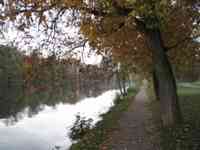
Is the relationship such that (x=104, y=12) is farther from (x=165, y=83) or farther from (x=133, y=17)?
(x=165, y=83)

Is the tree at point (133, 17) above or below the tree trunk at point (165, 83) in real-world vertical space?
above

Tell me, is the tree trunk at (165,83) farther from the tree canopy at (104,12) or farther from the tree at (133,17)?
the tree canopy at (104,12)

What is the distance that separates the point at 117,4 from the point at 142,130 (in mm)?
5469

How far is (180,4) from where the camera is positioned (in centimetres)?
709

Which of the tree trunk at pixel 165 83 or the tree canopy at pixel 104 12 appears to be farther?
the tree trunk at pixel 165 83

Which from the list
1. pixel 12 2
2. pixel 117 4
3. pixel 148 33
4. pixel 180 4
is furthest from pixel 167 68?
pixel 12 2

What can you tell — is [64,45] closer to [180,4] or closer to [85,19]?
[85,19]

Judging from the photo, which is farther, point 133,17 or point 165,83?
point 165,83

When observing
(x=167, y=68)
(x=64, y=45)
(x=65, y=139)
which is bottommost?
(x=65, y=139)

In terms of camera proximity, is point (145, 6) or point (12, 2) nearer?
point (145, 6)

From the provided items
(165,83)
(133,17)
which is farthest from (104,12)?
(165,83)

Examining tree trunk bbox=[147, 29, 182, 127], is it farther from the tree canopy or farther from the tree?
the tree canopy

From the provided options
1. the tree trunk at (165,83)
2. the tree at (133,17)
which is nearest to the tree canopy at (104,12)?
the tree at (133,17)

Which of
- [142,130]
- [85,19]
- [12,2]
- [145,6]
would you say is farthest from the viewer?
[142,130]
